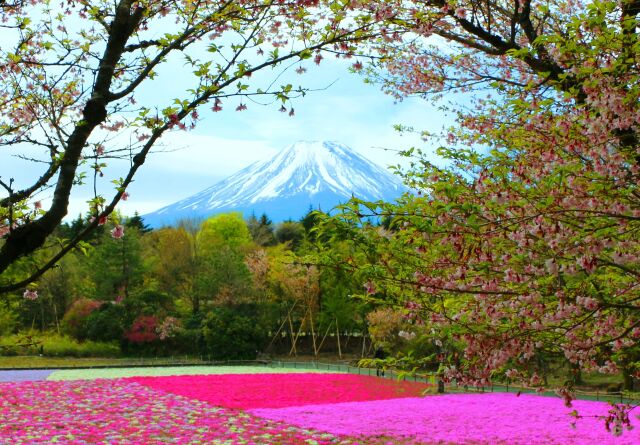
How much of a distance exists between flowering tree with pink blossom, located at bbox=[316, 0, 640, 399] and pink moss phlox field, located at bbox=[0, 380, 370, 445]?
747 cm

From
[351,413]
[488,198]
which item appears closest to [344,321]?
[351,413]

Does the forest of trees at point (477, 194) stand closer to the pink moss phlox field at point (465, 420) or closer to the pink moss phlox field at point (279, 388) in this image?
the pink moss phlox field at point (465, 420)

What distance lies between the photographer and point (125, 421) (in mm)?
13766

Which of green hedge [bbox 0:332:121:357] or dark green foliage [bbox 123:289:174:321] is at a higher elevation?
dark green foliage [bbox 123:289:174:321]

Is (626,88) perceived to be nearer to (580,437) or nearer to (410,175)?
(410,175)

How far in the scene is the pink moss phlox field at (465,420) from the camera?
12141mm

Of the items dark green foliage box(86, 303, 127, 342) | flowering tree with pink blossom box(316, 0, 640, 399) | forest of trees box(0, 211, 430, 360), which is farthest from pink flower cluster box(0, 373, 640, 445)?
dark green foliage box(86, 303, 127, 342)

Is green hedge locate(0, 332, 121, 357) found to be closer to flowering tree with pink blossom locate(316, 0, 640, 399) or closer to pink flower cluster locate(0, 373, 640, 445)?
pink flower cluster locate(0, 373, 640, 445)

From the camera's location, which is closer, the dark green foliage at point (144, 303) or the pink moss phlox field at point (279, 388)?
the pink moss phlox field at point (279, 388)

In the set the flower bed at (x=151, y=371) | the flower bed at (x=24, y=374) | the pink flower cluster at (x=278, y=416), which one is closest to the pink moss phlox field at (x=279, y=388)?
the pink flower cluster at (x=278, y=416)

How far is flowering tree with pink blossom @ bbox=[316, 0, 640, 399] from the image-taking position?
406cm

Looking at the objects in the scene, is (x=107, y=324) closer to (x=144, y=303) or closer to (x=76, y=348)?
(x=76, y=348)

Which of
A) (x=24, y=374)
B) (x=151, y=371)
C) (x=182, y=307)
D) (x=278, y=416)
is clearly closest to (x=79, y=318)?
(x=182, y=307)

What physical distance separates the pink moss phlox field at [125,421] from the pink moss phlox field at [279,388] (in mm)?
1327
